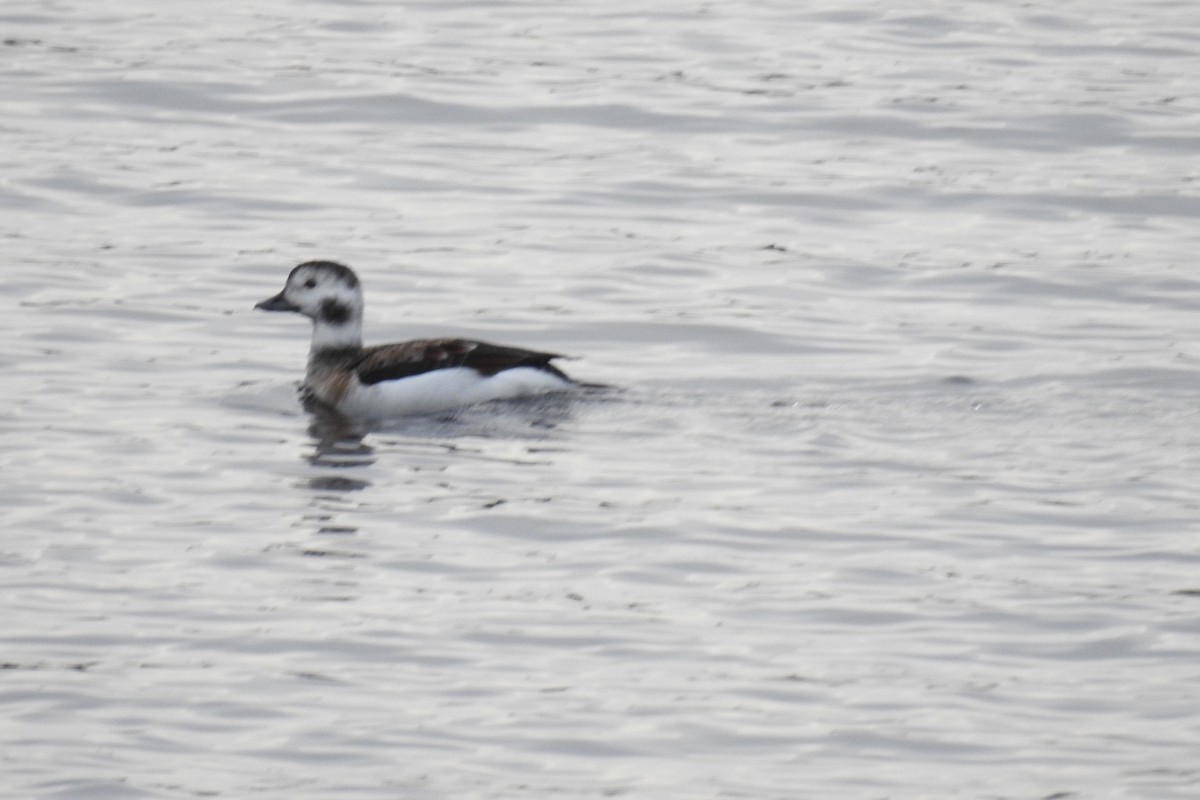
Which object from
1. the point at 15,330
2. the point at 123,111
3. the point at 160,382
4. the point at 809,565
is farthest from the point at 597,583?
the point at 123,111

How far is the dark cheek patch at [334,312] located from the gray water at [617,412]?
0.40 meters

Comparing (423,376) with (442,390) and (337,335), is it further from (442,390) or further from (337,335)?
(337,335)

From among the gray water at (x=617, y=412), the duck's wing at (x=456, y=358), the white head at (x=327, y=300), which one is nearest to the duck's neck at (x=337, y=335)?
the white head at (x=327, y=300)

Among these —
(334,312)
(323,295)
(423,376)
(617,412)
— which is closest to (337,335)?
(334,312)

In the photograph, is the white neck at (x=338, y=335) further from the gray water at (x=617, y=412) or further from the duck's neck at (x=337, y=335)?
the gray water at (x=617, y=412)

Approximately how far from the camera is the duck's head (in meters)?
14.1

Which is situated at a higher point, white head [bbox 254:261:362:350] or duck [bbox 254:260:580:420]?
white head [bbox 254:261:362:350]

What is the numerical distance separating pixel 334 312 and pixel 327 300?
0.08 meters

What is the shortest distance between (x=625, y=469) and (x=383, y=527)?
1.45m

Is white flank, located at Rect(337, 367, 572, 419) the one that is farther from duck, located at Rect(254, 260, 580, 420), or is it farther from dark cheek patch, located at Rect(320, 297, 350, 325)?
dark cheek patch, located at Rect(320, 297, 350, 325)

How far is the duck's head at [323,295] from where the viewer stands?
14.1 m

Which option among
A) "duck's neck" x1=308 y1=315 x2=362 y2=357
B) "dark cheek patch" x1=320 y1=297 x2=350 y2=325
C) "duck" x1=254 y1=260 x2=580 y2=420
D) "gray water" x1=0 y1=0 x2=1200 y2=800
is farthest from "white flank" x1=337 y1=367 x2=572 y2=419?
"dark cheek patch" x1=320 y1=297 x2=350 y2=325

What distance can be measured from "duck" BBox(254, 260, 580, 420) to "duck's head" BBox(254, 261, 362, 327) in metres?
0.24

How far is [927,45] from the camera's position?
23.0 m
